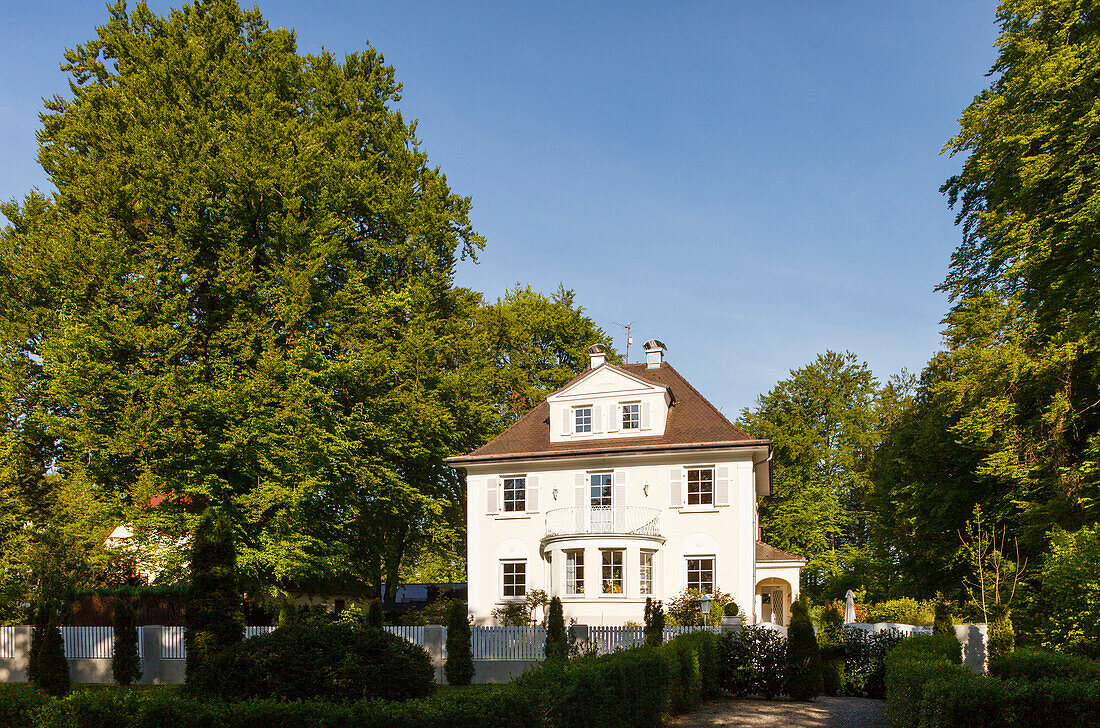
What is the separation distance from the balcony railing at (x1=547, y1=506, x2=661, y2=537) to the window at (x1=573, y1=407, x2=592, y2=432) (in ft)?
10.0

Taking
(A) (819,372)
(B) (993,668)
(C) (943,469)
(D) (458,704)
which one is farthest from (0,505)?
(A) (819,372)

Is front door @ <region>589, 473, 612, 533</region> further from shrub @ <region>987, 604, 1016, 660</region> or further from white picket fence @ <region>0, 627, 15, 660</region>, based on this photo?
white picket fence @ <region>0, 627, 15, 660</region>

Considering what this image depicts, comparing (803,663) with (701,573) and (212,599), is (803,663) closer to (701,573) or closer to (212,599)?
(701,573)

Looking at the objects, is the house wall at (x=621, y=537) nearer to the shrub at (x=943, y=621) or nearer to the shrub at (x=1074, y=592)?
the shrub at (x=943, y=621)

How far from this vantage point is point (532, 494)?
2917 centimetres

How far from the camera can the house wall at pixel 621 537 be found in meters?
26.5

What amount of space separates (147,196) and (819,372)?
109 feet

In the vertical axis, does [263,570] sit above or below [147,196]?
below

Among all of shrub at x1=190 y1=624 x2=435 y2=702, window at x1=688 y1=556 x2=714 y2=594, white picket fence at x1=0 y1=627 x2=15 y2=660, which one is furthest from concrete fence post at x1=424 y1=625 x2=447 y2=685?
white picket fence at x1=0 y1=627 x2=15 y2=660

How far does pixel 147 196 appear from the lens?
24984 mm

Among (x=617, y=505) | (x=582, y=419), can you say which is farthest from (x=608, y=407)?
(x=617, y=505)

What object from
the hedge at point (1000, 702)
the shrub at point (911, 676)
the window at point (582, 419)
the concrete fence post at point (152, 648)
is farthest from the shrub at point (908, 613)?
the concrete fence post at point (152, 648)

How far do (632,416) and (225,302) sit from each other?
13787 millimetres

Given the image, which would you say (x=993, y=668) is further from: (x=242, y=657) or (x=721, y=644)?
(x=242, y=657)
